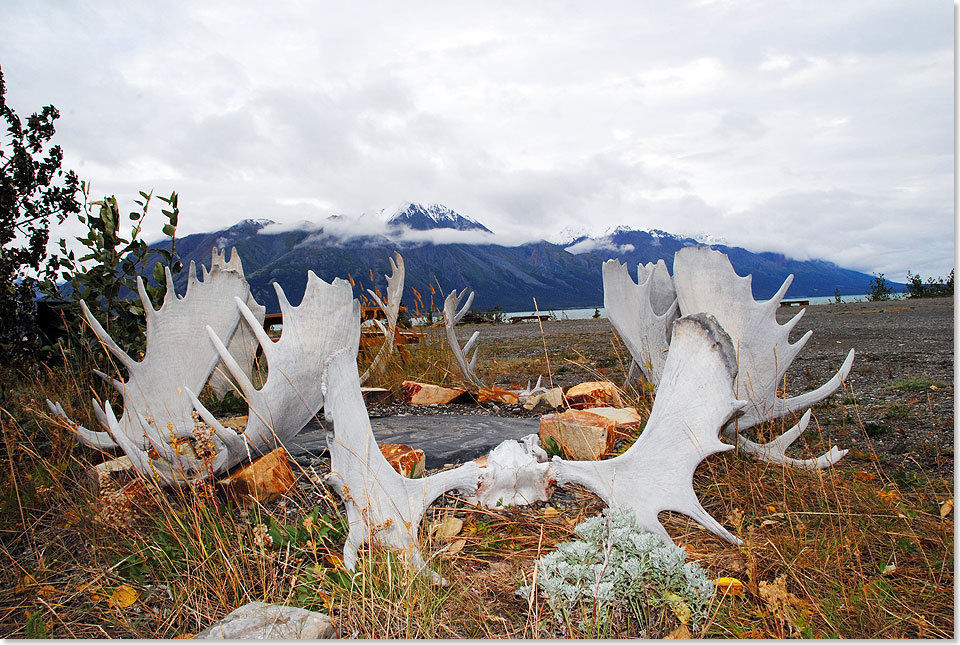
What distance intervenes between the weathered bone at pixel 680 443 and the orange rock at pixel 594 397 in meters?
1.79

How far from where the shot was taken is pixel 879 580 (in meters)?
2.47

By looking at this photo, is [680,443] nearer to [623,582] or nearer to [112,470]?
[623,582]

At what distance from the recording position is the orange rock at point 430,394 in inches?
203

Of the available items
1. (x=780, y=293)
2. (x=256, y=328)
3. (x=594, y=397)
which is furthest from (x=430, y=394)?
(x=780, y=293)

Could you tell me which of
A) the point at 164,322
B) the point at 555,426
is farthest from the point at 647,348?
the point at 164,322

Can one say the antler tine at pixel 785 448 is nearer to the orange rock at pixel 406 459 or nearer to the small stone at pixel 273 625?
the orange rock at pixel 406 459

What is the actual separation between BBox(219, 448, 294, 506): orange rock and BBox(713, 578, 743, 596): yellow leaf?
1.92 metres

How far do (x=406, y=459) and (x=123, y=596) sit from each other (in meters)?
1.32

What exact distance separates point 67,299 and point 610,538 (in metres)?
4.56

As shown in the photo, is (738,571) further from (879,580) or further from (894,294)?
(894,294)

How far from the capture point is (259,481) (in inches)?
115

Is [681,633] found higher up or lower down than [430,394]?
lower down

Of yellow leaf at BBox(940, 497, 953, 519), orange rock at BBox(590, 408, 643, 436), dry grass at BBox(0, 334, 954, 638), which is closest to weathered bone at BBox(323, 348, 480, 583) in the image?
dry grass at BBox(0, 334, 954, 638)

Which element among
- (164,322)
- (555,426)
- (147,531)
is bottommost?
(147,531)
